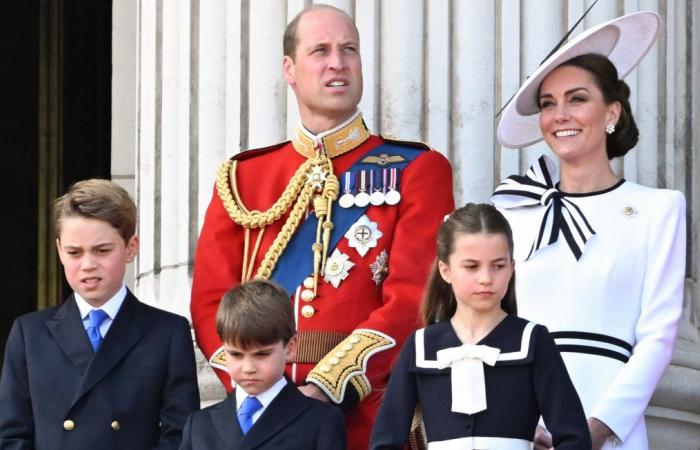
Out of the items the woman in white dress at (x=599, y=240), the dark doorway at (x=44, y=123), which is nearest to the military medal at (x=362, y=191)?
the woman in white dress at (x=599, y=240)

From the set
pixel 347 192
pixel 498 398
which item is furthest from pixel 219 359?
pixel 498 398

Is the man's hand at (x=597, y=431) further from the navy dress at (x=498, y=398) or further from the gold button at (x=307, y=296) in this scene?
the gold button at (x=307, y=296)

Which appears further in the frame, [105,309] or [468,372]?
[105,309]

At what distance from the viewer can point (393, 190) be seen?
582 centimetres

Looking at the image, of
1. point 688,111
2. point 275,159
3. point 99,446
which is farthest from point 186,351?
point 688,111

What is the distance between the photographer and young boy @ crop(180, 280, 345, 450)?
5.13 meters

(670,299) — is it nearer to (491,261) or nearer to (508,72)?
(491,261)

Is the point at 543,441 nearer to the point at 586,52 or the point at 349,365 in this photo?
the point at 349,365

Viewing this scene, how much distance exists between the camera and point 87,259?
554 cm

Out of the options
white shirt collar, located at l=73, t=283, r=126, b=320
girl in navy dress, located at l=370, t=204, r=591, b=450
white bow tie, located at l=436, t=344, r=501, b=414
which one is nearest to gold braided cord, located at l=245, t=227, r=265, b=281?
white shirt collar, located at l=73, t=283, r=126, b=320

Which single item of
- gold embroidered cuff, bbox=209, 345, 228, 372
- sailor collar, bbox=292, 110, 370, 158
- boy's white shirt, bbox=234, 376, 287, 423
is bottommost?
boy's white shirt, bbox=234, 376, 287, 423

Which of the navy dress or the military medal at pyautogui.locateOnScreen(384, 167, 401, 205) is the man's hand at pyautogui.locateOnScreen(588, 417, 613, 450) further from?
the military medal at pyautogui.locateOnScreen(384, 167, 401, 205)

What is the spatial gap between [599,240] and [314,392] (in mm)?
898

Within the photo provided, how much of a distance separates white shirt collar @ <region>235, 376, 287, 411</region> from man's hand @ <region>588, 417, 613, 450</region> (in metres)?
0.81
